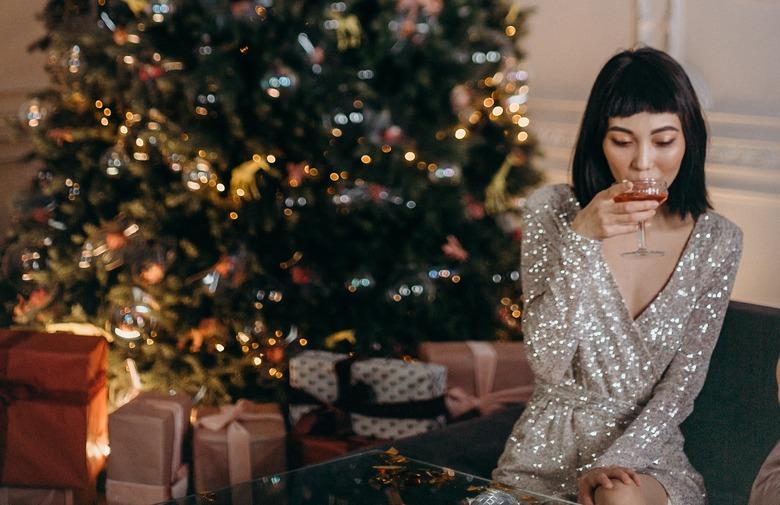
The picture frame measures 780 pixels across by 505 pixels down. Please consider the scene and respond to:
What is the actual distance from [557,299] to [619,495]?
0.47 metres

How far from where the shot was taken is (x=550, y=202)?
2393mm

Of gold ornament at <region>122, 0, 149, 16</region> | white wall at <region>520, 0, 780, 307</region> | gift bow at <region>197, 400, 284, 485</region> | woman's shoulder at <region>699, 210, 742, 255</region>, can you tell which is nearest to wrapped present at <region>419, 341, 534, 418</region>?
gift bow at <region>197, 400, 284, 485</region>

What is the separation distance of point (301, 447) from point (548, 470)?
1143mm

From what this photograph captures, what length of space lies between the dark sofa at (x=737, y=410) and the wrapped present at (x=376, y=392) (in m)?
0.60

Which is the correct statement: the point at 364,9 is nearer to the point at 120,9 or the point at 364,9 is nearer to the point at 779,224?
the point at 120,9

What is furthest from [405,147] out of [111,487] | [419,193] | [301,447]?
[111,487]

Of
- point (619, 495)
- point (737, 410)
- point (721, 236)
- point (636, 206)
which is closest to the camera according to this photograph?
point (619, 495)

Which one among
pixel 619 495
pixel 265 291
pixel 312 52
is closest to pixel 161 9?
pixel 312 52

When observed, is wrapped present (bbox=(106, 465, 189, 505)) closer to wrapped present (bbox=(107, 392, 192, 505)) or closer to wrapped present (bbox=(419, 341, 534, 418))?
wrapped present (bbox=(107, 392, 192, 505))

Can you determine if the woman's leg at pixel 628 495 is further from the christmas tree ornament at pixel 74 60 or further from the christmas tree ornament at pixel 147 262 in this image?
the christmas tree ornament at pixel 74 60

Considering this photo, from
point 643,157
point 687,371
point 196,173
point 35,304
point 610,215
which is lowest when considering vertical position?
point 35,304

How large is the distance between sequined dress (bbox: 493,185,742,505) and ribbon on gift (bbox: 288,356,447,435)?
0.86 metres

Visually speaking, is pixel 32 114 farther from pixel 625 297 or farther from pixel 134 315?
pixel 625 297

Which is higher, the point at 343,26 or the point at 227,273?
the point at 343,26
